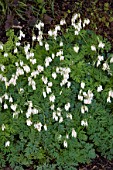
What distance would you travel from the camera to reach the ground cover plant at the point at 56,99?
4996 mm

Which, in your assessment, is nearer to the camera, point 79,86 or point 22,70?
point 22,70

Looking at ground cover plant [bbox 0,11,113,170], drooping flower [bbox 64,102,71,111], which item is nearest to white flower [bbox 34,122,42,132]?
ground cover plant [bbox 0,11,113,170]

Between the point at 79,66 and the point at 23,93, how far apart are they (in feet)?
2.25

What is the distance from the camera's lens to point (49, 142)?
202 inches

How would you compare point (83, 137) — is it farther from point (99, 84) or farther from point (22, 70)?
point (22, 70)

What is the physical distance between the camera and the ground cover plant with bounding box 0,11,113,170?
4996mm

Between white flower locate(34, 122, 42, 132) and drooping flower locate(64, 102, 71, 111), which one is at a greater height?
drooping flower locate(64, 102, 71, 111)

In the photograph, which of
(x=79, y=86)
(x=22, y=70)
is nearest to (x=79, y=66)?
(x=79, y=86)

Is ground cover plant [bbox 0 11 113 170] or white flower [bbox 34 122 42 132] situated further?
ground cover plant [bbox 0 11 113 170]

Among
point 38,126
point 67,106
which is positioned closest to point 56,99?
point 67,106

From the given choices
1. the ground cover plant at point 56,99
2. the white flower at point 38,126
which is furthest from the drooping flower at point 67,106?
the white flower at point 38,126

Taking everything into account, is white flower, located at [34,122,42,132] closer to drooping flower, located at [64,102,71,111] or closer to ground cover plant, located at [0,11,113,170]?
ground cover plant, located at [0,11,113,170]

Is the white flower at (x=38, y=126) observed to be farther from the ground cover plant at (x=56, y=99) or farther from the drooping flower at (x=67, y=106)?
the drooping flower at (x=67, y=106)

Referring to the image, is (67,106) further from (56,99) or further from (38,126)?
(38,126)
